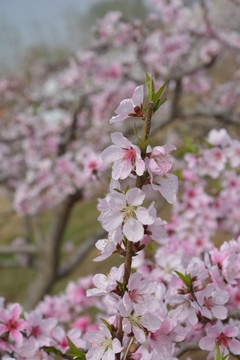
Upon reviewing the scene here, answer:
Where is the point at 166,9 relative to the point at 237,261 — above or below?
below

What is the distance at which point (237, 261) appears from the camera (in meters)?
1.21

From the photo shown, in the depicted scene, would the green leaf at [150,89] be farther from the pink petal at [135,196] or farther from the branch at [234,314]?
the branch at [234,314]

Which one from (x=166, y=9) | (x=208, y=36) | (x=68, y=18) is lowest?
(x=68, y=18)

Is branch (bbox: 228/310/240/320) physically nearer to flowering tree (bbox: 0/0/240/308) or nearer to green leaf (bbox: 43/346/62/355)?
green leaf (bbox: 43/346/62/355)

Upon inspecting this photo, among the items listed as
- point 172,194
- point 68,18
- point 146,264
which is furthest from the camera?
point 68,18

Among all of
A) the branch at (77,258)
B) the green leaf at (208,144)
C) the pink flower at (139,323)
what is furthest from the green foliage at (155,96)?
the branch at (77,258)

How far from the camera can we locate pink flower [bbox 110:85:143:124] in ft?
3.05

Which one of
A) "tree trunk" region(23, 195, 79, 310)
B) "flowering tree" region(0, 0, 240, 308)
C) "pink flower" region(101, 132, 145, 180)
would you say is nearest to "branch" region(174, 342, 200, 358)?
"pink flower" region(101, 132, 145, 180)

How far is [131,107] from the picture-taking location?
93 cm

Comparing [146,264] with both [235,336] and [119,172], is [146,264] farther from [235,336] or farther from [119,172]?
Result: [119,172]

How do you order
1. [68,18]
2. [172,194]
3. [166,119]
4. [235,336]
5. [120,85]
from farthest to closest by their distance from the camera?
[68,18]
[120,85]
[166,119]
[235,336]
[172,194]

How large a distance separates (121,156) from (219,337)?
64cm

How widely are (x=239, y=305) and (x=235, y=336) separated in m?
0.43

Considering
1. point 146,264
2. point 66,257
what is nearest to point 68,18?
point 66,257
